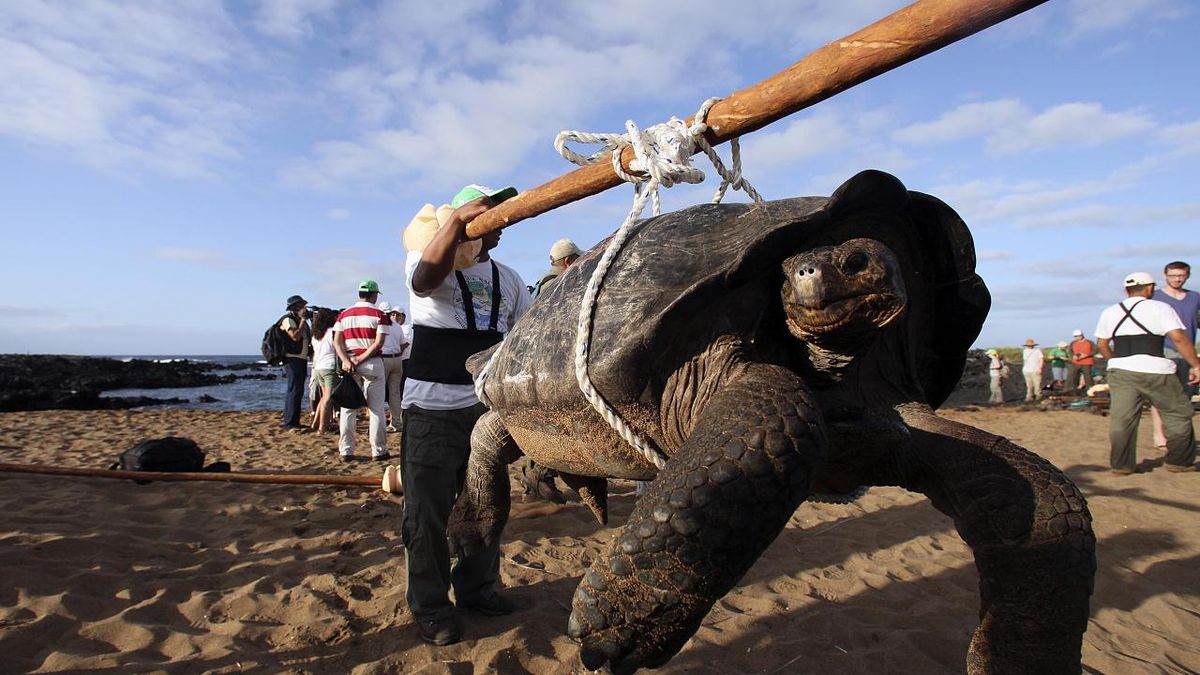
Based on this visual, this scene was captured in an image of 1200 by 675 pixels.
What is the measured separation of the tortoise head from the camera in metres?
1.62

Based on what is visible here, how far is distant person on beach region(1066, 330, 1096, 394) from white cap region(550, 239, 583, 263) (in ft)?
56.5

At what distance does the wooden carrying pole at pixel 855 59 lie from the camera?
1161 millimetres

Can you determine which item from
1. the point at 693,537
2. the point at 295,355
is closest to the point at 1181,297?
the point at 693,537

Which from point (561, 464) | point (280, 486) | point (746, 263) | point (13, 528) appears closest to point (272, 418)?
point (280, 486)

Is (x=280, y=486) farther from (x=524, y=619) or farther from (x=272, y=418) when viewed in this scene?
(x=272, y=418)

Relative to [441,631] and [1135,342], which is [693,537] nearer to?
[441,631]

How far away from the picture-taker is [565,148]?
6.75ft

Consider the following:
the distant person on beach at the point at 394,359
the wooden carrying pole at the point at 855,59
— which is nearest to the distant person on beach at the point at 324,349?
the distant person on beach at the point at 394,359

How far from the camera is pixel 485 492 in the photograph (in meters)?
2.73

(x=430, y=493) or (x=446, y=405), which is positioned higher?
(x=446, y=405)

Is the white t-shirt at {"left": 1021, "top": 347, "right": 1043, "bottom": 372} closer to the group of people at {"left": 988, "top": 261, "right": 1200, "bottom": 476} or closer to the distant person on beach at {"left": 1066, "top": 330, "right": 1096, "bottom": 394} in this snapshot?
the distant person on beach at {"left": 1066, "top": 330, "right": 1096, "bottom": 394}

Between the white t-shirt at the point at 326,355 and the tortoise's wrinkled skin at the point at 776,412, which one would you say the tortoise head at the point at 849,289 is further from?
the white t-shirt at the point at 326,355

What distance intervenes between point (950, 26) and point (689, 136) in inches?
26.3

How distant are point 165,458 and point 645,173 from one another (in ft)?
20.7
